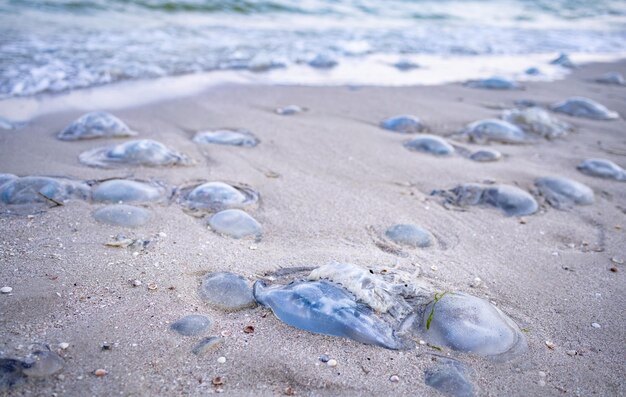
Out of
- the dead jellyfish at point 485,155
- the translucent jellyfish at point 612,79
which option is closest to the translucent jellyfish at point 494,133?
the dead jellyfish at point 485,155

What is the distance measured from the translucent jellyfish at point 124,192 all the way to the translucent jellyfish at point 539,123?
107 inches

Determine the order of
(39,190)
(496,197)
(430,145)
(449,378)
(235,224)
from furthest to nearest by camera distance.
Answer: (430,145), (496,197), (39,190), (235,224), (449,378)

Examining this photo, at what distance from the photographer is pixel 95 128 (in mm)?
3143

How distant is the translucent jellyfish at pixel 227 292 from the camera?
1.71 metres

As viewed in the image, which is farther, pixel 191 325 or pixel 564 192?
pixel 564 192

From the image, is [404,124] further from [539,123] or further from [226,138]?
[226,138]

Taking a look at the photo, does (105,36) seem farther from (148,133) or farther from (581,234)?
(581,234)

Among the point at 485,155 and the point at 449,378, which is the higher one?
the point at 485,155

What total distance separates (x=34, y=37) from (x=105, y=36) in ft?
2.54

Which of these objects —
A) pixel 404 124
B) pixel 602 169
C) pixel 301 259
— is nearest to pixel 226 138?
pixel 404 124

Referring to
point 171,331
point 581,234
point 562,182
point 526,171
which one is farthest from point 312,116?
point 171,331

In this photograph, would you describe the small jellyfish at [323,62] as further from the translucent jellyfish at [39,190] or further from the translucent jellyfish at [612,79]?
the translucent jellyfish at [39,190]

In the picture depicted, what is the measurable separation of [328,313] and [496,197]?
143cm

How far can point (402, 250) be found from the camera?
84.2 inches
